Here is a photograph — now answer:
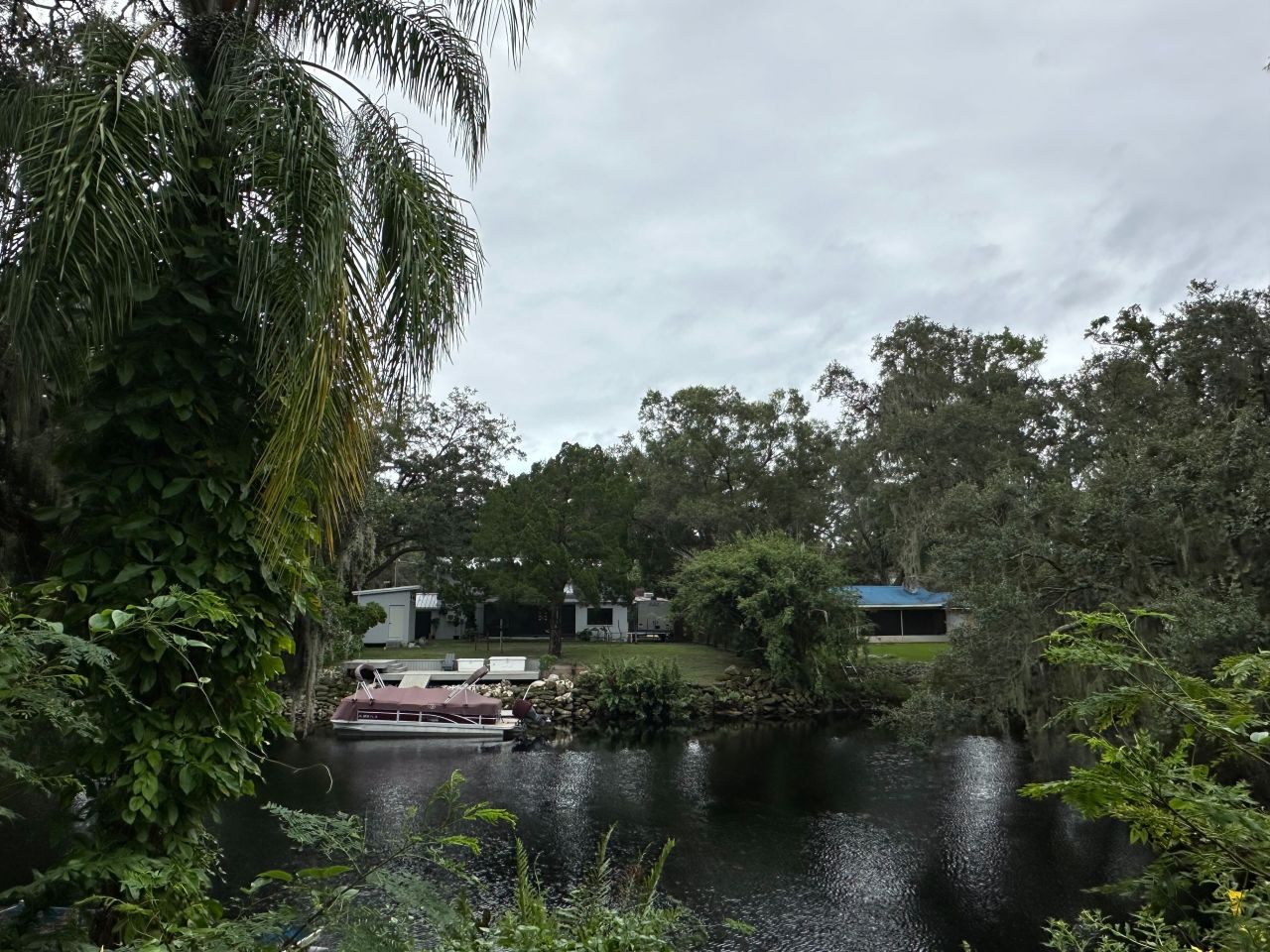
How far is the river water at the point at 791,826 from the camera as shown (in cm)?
930

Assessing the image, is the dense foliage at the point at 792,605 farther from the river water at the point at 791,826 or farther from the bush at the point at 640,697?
the river water at the point at 791,826

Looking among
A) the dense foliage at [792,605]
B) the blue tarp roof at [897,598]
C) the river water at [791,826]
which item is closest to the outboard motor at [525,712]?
the river water at [791,826]

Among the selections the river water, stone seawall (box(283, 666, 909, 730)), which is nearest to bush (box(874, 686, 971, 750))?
the river water

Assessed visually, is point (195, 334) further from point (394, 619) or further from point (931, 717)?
point (394, 619)

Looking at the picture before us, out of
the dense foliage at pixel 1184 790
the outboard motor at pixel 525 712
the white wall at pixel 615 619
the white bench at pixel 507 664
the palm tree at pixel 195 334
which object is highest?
the palm tree at pixel 195 334

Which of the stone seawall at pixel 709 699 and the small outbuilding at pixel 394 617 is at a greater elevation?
the small outbuilding at pixel 394 617

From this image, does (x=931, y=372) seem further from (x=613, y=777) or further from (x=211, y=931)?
(x=211, y=931)

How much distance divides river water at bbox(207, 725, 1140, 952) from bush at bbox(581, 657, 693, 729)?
347 cm

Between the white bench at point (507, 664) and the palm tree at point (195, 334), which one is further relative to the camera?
the white bench at point (507, 664)

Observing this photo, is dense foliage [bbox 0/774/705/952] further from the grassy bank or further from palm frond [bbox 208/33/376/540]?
A: the grassy bank

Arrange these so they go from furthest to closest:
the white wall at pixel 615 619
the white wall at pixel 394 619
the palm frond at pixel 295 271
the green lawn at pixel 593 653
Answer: the white wall at pixel 615 619, the white wall at pixel 394 619, the green lawn at pixel 593 653, the palm frond at pixel 295 271

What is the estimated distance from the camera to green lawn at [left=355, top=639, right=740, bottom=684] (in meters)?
26.9

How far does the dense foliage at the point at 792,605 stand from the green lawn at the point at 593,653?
7.14ft

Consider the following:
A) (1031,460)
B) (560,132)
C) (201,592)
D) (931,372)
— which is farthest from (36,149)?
(931,372)
